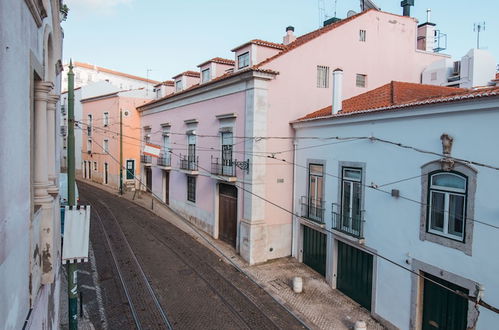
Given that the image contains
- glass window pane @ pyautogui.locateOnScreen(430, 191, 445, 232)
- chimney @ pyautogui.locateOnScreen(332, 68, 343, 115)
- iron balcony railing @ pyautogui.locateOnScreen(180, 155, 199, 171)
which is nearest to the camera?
glass window pane @ pyautogui.locateOnScreen(430, 191, 445, 232)

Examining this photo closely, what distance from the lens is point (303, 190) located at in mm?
16359

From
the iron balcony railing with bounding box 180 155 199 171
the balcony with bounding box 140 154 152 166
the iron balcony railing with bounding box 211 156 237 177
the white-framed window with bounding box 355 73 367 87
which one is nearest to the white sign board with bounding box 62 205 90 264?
the iron balcony railing with bounding box 211 156 237 177

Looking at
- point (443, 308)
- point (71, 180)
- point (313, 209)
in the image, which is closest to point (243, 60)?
point (313, 209)

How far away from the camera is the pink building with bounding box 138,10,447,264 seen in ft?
53.6

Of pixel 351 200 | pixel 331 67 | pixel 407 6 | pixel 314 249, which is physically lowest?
pixel 314 249

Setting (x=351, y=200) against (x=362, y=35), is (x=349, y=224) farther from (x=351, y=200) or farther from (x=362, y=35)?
(x=362, y=35)

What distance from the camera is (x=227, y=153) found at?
18562 millimetres

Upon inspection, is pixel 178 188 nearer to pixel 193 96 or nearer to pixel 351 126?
pixel 193 96

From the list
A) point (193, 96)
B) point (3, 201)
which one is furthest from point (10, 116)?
point (193, 96)

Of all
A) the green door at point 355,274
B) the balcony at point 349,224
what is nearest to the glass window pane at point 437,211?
the balcony at point 349,224

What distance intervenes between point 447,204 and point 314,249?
6.98 metres

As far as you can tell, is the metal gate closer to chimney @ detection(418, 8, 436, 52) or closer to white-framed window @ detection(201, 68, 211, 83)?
white-framed window @ detection(201, 68, 211, 83)

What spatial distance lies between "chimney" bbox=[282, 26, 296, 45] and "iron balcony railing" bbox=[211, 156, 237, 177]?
8096mm

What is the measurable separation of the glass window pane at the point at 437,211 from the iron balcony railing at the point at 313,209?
16.7 ft
